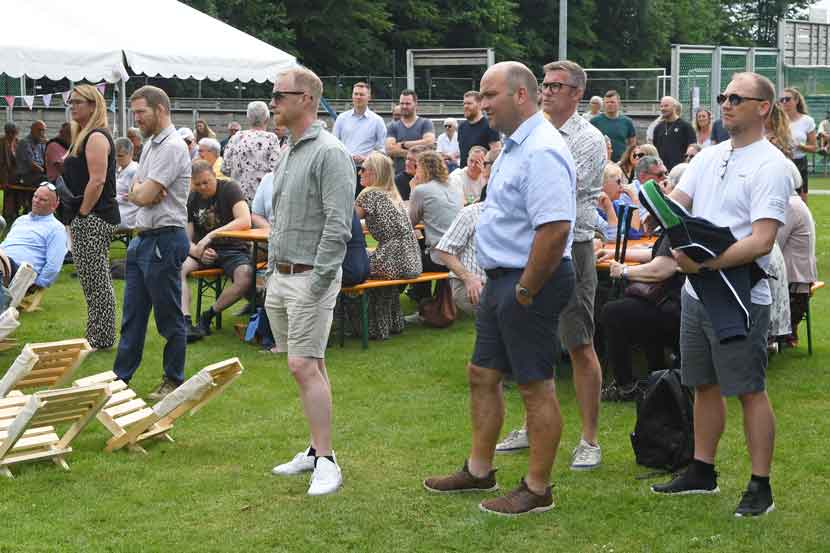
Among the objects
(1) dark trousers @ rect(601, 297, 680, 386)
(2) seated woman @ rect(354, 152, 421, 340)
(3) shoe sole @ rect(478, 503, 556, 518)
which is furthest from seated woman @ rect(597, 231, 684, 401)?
(2) seated woman @ rect(354, 152, 421, 340)

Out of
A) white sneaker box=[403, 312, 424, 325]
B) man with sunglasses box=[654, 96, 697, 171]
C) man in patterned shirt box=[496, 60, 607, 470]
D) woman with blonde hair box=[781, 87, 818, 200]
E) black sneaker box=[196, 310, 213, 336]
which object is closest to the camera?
man in patterned shirt box=[496, 60, 607, 470]

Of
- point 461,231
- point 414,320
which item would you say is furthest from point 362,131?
point 461,231

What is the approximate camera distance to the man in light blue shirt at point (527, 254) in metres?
4.72

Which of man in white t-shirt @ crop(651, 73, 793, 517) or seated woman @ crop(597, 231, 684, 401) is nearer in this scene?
man in white t-shirt @ crop(651, 73, 793, 517)

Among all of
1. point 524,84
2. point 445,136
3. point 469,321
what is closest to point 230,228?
point 469,321

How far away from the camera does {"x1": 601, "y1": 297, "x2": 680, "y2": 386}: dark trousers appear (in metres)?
7.08

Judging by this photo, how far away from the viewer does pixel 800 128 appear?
12672mm

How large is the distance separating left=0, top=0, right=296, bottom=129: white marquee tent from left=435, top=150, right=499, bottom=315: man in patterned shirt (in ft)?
18.0

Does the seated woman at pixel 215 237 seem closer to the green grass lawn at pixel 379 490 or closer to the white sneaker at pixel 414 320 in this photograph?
the white sneaker at pixel 414 320

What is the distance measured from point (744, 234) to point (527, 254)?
0.86 m

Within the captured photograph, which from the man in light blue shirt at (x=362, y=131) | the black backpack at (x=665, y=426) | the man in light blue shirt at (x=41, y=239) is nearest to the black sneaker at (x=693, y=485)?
the black backpack at (x=665, y=426)

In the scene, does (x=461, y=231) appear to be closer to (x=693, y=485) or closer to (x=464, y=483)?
(x=464, y=483)

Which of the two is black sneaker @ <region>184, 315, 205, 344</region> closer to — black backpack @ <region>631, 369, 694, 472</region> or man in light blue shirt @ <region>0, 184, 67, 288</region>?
man in light blue shirt @ <region>0, 184, 67, 288</region>

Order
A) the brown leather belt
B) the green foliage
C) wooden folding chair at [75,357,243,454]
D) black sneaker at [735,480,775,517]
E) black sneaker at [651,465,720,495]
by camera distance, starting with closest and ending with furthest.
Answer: black sneaker at [735,480,775,517]
black sneaker at [651,465,720,495]
the brown leather belt
wooden folding chair at [75,357,243,454]
the green foliage
